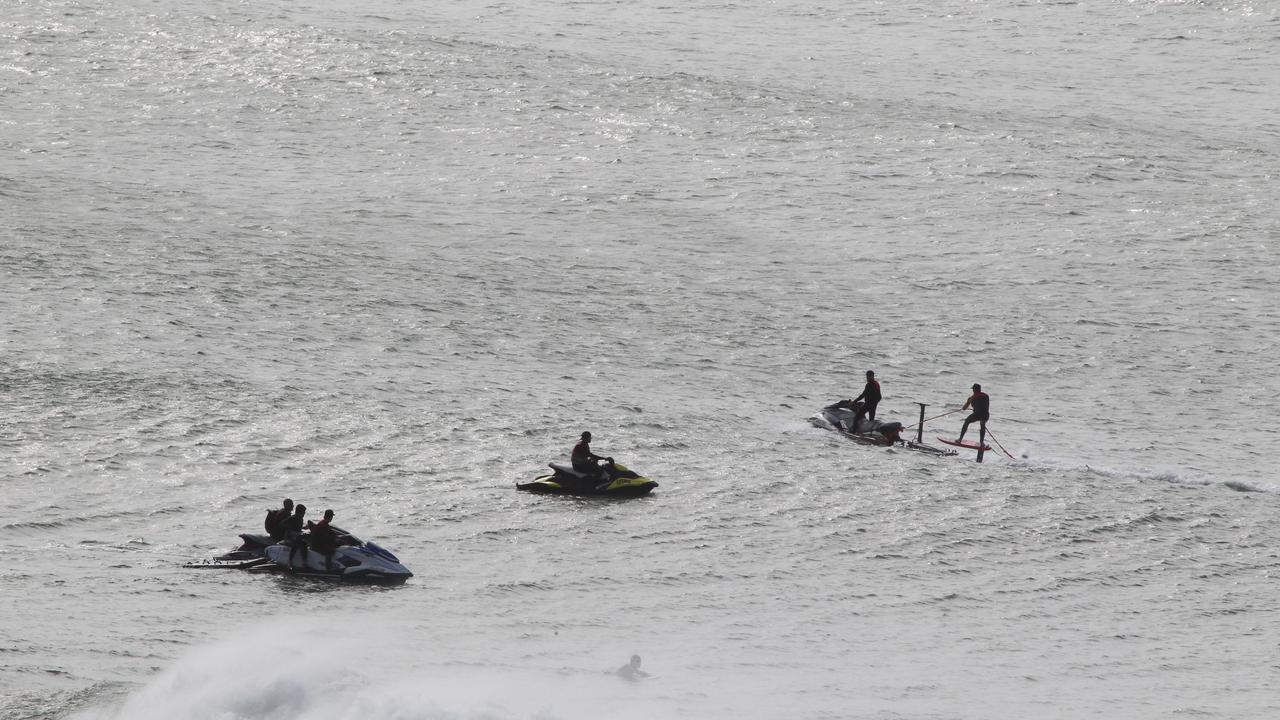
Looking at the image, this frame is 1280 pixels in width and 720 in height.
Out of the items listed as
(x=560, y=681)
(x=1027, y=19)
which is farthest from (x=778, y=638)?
(x=1027, y=19)

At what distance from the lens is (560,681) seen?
59.5ft

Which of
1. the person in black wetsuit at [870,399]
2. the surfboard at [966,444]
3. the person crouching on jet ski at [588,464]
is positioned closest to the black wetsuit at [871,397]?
the person in black wetsuit at [870,399]

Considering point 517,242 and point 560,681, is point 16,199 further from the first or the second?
point 560,681

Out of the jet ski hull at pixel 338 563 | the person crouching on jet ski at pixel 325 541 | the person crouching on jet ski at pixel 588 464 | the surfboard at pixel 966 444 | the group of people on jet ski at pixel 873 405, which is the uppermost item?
the group of people on jet ski at pixel 873 405

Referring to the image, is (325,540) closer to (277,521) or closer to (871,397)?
(277,521)

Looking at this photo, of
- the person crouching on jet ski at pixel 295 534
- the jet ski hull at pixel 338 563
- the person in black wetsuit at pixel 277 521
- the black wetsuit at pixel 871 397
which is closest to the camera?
the jet ski hull at pixel 338 563

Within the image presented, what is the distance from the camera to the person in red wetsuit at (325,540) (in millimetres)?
21750

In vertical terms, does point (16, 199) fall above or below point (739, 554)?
above

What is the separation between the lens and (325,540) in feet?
71.5

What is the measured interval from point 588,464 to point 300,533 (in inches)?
244

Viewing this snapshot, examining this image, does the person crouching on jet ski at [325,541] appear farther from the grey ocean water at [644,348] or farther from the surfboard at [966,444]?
the surfboard at [966,444]

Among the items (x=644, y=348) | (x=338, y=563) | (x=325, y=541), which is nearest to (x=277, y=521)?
(x=325, y=541)

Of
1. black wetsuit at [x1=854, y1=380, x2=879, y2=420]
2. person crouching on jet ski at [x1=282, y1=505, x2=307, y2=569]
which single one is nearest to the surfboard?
black wetsuit at [x1=854, y1=380, x2=879, y2=420]

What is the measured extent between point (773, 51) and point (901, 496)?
48691 millimetres
